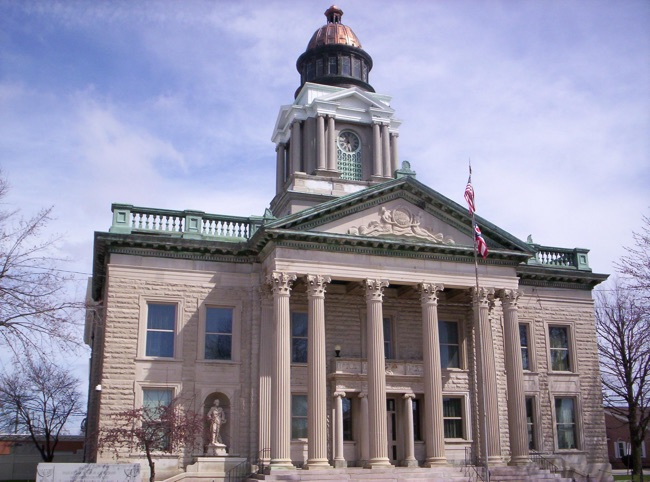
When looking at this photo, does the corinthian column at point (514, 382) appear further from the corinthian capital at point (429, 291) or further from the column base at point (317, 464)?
the column base at point (317, 464)

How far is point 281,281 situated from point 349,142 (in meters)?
13.6

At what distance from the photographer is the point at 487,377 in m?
30.7

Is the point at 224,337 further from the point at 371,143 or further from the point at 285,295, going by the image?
the point at 371,143

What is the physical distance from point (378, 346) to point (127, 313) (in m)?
9.92

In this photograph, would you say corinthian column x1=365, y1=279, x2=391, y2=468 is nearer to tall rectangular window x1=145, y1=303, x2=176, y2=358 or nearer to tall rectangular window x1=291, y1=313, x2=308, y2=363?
tall rectangular window x1=291, y1=313, x2=308, y2=363

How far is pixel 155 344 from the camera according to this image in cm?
2992

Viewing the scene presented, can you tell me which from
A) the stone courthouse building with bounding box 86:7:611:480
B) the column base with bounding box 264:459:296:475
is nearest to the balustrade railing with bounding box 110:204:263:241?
the stone courthouse building with bounding box 86:7:611:480

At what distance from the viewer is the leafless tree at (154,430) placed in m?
25.8

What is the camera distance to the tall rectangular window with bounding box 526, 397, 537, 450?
33.8m

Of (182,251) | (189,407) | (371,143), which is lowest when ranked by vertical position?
(189,407)

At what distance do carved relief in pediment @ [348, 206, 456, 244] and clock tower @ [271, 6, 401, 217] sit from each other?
5679 mm

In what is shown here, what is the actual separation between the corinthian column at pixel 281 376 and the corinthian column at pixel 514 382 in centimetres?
958

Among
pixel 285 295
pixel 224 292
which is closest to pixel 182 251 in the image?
pixel 224 292

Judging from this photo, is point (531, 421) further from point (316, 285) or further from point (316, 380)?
point (316, 285)
